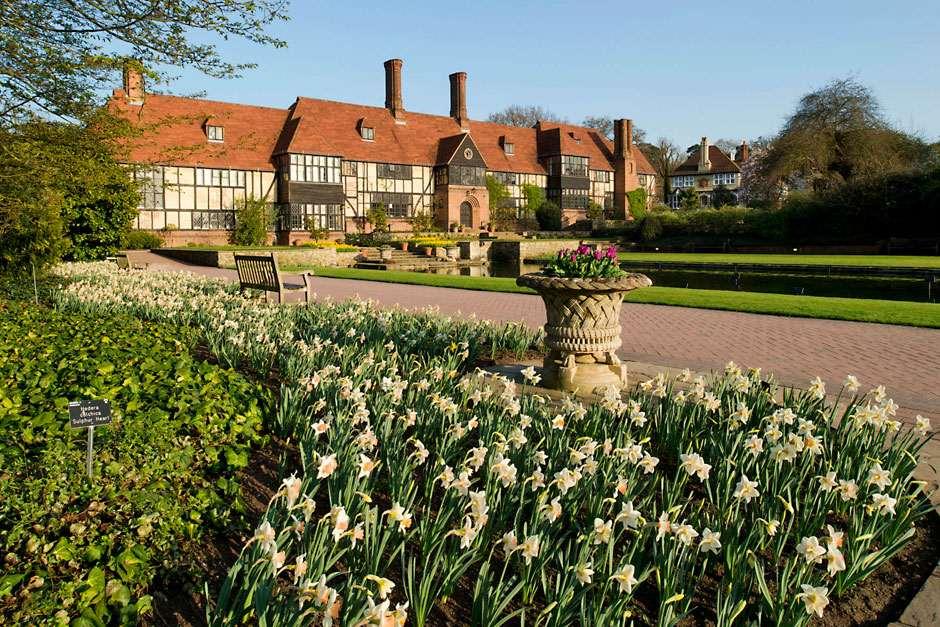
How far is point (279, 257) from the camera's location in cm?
3034

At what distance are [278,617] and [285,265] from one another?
2776 centimetres

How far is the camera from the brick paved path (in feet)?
24.0

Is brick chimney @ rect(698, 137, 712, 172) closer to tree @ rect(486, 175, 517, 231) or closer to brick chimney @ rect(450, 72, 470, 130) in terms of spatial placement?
tree @ rect(486, 175, 517, 231)

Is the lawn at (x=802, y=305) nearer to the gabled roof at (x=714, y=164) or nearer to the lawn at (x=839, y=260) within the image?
the lawn at (x=839, y=260)

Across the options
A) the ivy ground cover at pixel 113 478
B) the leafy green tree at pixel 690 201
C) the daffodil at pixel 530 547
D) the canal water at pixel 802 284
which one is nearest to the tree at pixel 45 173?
the ivy ground cover at pixel 113 478

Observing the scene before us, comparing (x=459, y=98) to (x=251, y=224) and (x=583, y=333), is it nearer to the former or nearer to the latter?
(x=251, y=224)

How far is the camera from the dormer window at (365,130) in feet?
167

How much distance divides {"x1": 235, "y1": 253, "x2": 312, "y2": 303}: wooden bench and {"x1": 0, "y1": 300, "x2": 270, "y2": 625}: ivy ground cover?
5.62 m

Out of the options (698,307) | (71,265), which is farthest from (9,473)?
(71,265)

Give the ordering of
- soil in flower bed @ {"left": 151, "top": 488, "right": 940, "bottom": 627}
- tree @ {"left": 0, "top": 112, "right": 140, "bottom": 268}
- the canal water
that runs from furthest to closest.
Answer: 1. the canal water
2. tree @ {"left": 0, "top": 112, "right": 140, "bottom": 268}
3. soil in flower bed @ {"left": 151, "top": 488, "right": 940, "bottom": 627}

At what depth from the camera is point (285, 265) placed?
95.1ft

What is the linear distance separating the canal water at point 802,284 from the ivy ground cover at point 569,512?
17.2 metres

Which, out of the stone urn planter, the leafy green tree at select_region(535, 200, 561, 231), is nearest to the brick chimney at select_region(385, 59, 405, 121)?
the leafy green tree at select_region(535, 200, 561, 231)

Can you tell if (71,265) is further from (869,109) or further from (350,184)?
(869,109)
